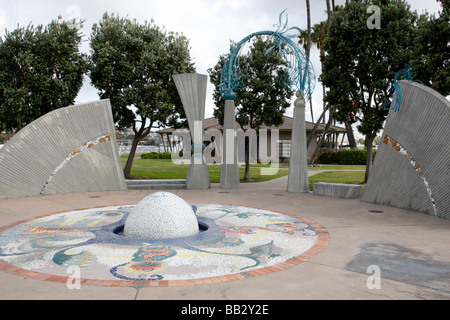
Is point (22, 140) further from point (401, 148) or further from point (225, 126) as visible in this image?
point (401, 148)

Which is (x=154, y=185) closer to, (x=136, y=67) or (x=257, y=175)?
(x=136, y=67)

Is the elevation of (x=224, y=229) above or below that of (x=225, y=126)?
below

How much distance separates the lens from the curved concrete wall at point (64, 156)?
11.3m

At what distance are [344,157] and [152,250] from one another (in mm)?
32660

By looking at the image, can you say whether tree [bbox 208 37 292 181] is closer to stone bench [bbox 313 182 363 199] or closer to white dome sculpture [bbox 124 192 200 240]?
stone bench [bbox 313 182 363 199]

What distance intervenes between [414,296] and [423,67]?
36.9 ft

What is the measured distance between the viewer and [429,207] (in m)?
8.76

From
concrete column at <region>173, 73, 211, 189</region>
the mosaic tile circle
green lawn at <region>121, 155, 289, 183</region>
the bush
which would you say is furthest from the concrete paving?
the bush

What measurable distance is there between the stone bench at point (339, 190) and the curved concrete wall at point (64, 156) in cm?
754

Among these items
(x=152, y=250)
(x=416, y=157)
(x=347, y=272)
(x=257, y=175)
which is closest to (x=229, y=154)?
(x=416, y=157)

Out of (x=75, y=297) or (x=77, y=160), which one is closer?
(x=75, y=297)

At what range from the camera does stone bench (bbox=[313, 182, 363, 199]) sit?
1166 centimetres

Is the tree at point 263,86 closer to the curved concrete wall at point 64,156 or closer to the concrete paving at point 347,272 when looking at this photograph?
the curved concrete wall at point 64,156
